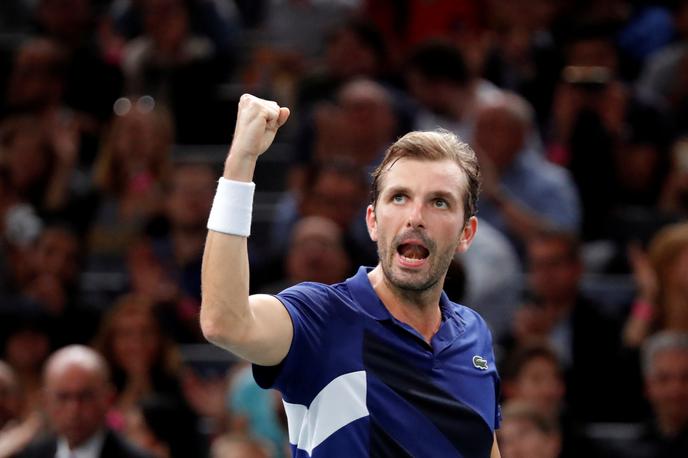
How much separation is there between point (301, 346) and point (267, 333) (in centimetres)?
16

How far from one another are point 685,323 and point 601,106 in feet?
7.08

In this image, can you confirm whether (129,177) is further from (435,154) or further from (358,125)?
(435,154)

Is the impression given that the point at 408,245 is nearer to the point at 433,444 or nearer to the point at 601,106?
the point at 433,444

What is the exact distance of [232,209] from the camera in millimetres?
3258

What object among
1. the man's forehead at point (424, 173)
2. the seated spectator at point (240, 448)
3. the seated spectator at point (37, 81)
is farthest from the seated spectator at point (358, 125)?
the man's forehead at point (424, 173)

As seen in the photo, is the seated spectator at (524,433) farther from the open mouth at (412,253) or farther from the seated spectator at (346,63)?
the seated spectator at (346,63)

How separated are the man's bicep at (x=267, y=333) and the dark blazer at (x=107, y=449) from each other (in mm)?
3545

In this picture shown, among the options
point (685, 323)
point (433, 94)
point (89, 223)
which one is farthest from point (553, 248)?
point (89, 223)

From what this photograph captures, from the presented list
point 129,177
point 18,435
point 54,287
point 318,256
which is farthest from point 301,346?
point 129,177

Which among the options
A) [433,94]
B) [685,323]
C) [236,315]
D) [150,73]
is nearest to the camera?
[236,315]

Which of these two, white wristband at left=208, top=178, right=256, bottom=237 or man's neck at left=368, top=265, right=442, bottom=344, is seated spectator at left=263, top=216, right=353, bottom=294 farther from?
white wristband at left=208, top=178, right=256, bottom=237

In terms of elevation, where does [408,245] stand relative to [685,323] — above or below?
above

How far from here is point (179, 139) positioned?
1023 centimetres

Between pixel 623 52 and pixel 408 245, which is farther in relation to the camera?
pixel 623 52
